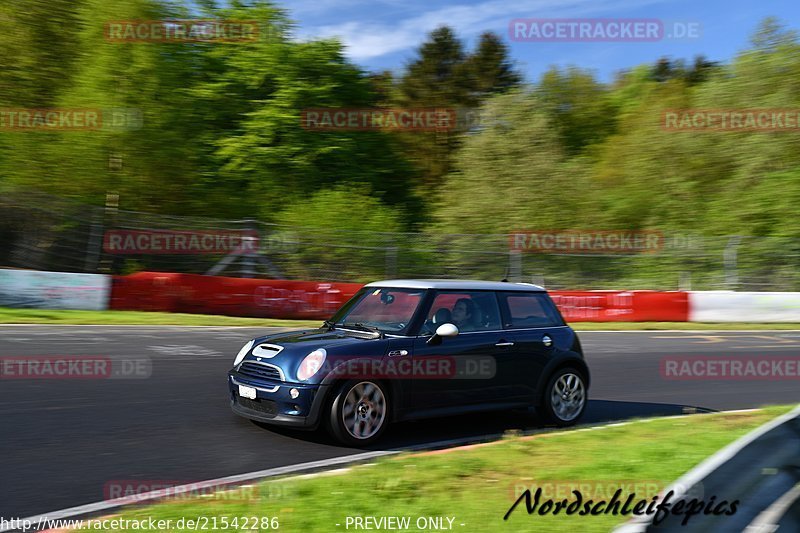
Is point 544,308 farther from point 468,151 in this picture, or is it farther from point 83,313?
point 468,151

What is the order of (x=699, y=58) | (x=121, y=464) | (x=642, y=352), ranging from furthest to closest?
(x=699, y=58)
(x=642, y=352)
(x=121, y=464)

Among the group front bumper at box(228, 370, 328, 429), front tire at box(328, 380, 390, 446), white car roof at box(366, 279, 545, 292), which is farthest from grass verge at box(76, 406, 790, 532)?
white car roof at box(366, 279, 545, 292)

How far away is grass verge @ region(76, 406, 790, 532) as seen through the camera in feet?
16.1

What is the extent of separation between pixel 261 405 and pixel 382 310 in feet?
5.14

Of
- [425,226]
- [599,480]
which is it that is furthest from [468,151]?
[599,480]

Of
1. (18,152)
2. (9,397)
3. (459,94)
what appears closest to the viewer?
(9,397)

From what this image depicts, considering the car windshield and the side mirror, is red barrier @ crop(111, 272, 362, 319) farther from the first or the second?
the side mirror

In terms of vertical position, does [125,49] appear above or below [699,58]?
below

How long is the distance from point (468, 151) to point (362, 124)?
20.3ft

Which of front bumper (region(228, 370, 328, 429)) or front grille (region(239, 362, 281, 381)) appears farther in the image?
front grille (region(239, 362, 281, 381))

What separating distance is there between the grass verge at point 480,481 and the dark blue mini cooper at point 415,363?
67 centimetres

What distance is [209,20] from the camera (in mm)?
33781

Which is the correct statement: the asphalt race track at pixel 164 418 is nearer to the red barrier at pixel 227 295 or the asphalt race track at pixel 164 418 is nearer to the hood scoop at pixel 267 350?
the hood scoop at pixel 267 350

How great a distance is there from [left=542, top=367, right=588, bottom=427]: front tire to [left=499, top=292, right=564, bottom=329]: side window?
0.58 m
